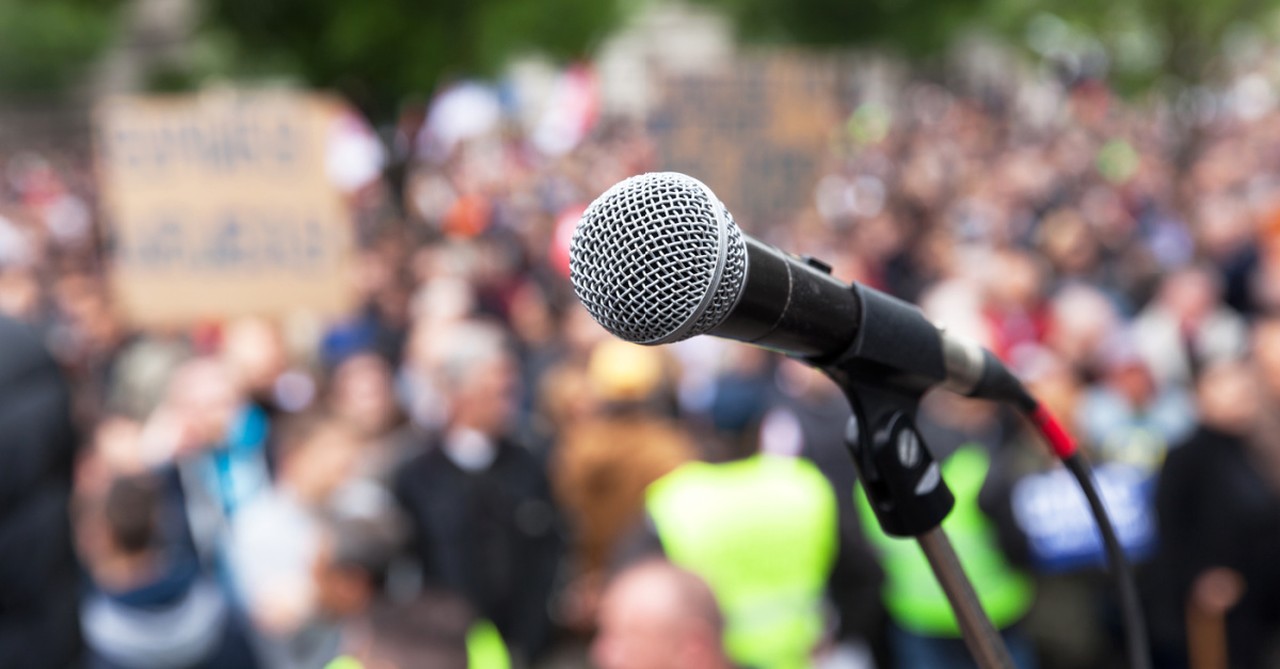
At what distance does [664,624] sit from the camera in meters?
2.28

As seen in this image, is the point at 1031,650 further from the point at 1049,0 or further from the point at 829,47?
the point at 829,47

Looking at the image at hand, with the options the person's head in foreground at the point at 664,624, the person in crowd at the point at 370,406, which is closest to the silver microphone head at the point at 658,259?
the person's head in foreground at the point at 664,624

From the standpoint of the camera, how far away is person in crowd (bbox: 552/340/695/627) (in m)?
4.00

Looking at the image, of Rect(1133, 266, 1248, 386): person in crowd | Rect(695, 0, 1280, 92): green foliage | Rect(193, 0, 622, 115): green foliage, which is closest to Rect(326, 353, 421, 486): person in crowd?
Rect(1133, 266, 1248, 386): person in crowd

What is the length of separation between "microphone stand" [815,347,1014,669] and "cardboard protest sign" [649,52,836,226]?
5.77 metres

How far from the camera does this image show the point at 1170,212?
10.4 m

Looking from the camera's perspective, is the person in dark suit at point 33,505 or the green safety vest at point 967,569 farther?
the green safety vest at point 967,569

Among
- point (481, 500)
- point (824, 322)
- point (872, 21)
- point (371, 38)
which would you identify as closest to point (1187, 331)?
point (481, 500)

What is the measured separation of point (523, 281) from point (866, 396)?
282 inches

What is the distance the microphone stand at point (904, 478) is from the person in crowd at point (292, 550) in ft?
7.36

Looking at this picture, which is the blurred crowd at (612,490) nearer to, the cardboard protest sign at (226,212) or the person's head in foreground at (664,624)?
the person's head in foreground at (664,624)

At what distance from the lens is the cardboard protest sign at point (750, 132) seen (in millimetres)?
6980

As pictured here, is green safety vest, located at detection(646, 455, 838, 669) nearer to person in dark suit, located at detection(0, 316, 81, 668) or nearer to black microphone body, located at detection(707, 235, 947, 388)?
person in dark suit, located at detection(0, 316, 81, 668)

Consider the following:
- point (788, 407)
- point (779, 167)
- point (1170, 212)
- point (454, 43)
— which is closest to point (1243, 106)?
point (1170, 212)
